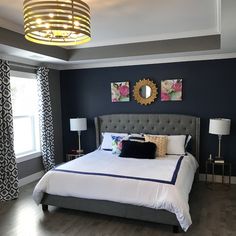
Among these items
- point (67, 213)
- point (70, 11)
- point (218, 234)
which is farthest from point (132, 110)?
point (70, 11)

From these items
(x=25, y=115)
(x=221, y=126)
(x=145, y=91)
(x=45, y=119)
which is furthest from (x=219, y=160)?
(x=25, y=115)

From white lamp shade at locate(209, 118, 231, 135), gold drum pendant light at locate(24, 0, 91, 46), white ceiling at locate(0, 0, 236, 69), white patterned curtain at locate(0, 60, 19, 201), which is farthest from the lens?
white lamp shade at locate(209, 118, 231, 135)

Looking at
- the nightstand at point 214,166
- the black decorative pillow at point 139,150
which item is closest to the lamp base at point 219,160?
the nightstand at point 214,166

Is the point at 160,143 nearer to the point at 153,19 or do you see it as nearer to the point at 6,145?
the point at 153,19

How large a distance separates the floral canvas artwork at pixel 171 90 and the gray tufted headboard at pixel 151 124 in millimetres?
354

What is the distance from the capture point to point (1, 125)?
4.14 m

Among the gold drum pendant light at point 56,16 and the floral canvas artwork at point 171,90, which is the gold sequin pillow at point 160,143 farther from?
the gold drum pendant light at point 56,16

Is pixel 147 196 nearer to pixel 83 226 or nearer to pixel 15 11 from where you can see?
pixel 83 226

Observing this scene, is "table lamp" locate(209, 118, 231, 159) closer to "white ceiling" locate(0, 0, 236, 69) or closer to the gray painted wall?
"white ceiling" locate(0, 0, 236, 69)

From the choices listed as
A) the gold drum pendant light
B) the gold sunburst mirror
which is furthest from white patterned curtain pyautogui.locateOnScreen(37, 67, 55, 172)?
the gold drum pendant light

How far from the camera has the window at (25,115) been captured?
4.84 meters

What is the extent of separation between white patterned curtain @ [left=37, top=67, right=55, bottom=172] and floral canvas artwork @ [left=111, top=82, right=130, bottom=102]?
1379 mm

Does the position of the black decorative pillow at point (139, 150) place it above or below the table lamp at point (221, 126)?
below

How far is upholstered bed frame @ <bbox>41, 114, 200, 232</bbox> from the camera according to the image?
10.2ft
